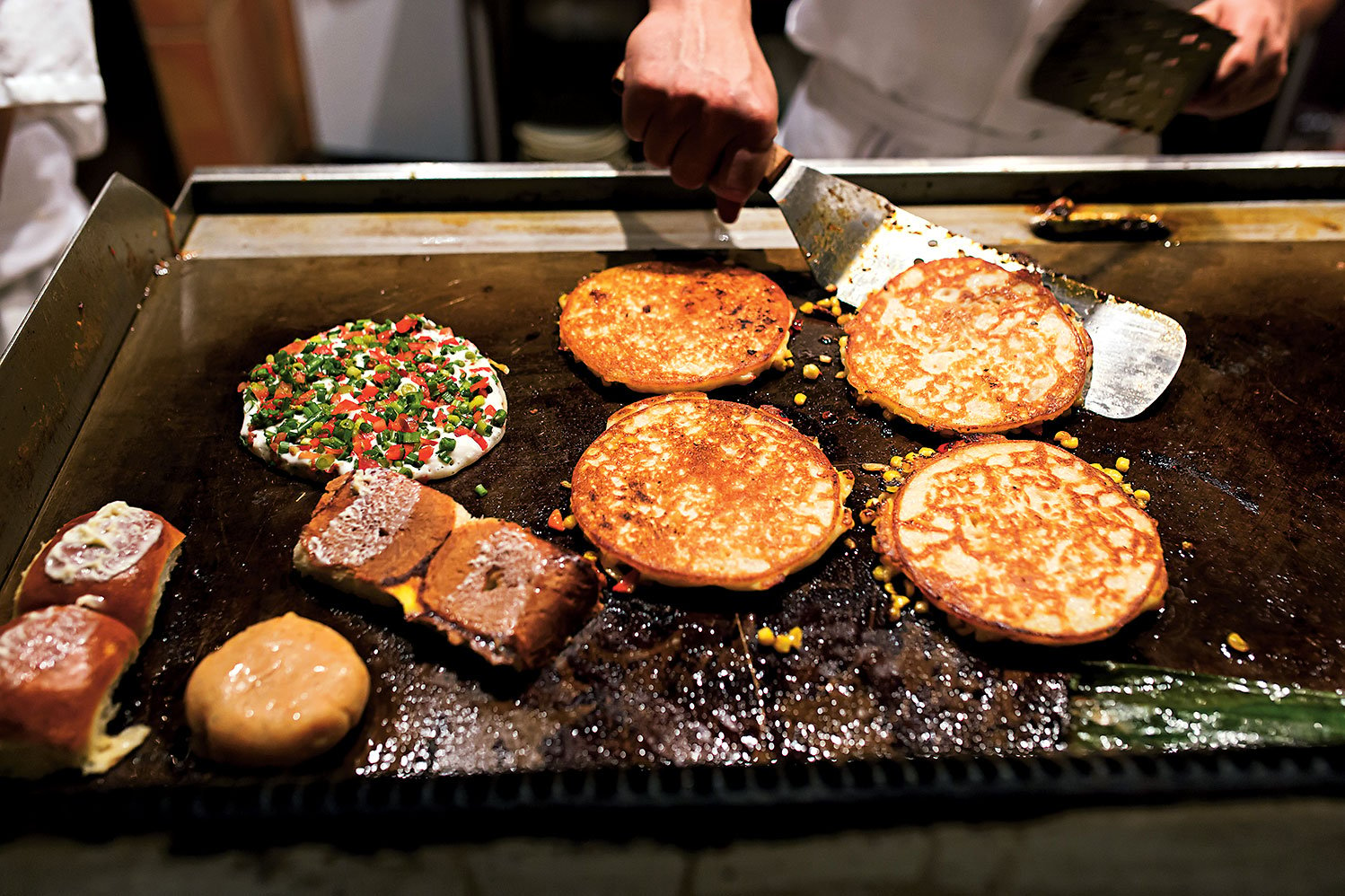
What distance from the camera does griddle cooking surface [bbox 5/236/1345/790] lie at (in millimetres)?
2062

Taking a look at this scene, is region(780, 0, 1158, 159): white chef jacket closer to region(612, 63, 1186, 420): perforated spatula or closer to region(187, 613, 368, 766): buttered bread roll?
region(612, 63, 1186, 420): perforated spatula

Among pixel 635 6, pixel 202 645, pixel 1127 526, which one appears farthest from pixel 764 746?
pixel 635 6

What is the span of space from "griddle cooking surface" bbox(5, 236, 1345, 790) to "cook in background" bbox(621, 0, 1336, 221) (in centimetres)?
61

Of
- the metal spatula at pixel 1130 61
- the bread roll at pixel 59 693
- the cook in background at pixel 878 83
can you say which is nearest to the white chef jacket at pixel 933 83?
the cook in background at pixel 878 83

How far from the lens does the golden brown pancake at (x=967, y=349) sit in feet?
9.02

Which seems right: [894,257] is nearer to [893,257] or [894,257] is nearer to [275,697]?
[893,257]

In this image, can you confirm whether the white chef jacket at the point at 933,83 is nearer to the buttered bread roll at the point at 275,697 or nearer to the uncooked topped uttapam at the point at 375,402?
the uncooked topped uttapam at the point at 375,402

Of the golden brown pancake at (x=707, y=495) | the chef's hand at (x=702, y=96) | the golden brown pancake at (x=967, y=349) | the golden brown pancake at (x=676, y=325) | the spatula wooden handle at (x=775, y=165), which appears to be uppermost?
the chef's hand at (x=702, y=96)

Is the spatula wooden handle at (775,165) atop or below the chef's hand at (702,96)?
below

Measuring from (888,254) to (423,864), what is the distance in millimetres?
2463

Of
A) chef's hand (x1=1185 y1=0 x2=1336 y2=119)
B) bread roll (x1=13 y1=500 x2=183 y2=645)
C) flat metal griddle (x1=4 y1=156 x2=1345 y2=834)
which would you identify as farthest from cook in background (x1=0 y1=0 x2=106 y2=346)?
chef's hand (x1=1185 y1=0 x2=1336 y2=119)

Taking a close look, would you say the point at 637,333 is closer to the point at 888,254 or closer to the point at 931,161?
the point at 888,254

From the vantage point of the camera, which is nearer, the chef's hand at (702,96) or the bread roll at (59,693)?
the bread roll at (59,693)

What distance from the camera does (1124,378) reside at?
2.85 meters
